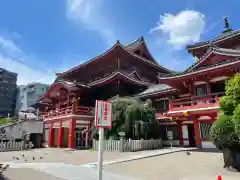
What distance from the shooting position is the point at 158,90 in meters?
24.5

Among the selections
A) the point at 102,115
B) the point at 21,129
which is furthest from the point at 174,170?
the point at 21,129

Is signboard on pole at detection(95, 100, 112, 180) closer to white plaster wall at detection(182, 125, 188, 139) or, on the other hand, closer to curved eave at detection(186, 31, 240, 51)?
white plaster wall at detection(182, 125, 188, 139)

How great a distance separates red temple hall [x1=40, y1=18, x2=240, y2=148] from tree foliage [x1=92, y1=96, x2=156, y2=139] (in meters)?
1.95

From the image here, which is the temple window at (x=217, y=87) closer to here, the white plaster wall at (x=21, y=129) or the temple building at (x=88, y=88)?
the temple building at (x=88, y=88)

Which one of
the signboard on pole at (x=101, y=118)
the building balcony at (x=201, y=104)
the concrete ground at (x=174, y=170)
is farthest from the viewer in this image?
the building balcony at (x=201, y=104)

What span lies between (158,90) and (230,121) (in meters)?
14.5

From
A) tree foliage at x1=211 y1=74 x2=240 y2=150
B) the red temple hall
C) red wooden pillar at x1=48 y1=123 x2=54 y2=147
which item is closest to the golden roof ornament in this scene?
the red temple hall

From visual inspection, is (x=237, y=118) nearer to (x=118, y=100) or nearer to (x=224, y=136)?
(x=224, y=136)

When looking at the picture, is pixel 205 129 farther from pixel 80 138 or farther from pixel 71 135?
pixel 80 138

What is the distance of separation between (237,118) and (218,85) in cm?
1046

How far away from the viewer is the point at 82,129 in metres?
26.6

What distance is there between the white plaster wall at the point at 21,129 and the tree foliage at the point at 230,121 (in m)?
24.1

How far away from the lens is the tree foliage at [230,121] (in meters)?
9.64

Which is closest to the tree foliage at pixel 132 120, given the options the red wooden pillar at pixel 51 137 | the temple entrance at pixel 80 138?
the temple entrance at pixel 80 138
